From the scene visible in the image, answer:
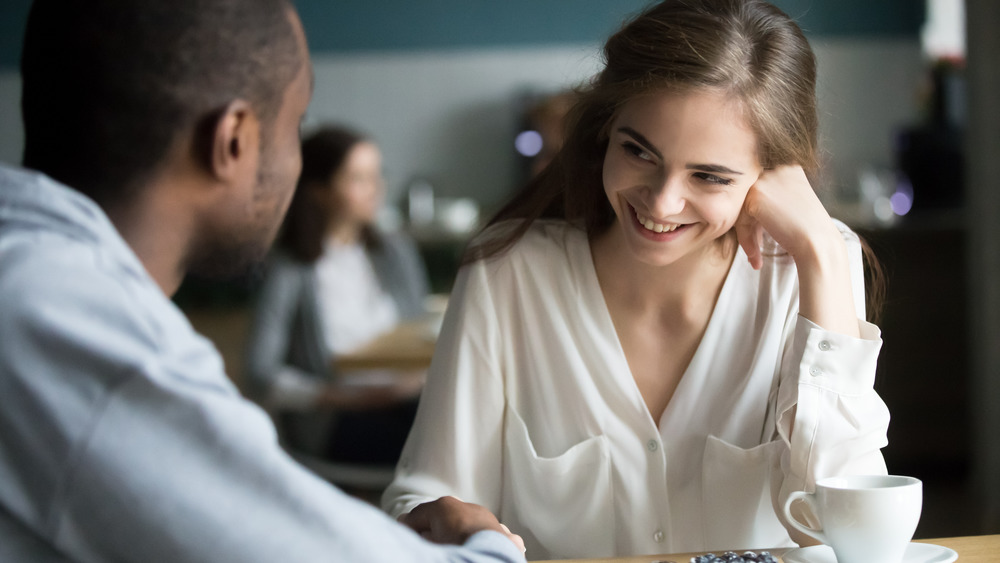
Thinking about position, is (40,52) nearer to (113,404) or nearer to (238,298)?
(113,404)

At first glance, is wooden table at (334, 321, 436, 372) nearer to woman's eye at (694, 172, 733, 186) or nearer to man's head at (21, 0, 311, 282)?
woman's eye at (694, 172, 733, 186)

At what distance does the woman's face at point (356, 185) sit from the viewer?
3.36m

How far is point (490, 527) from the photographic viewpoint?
85cm

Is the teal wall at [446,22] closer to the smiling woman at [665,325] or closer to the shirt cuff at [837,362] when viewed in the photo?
the smiling woman at [665,325]

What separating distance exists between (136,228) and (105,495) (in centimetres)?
22

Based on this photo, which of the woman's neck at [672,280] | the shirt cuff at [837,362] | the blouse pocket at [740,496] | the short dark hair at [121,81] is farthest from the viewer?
the woman's neck at [672,280]

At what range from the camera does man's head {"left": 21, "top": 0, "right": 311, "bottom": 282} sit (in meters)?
0.70

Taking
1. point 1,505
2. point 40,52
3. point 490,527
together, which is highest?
point 40,52

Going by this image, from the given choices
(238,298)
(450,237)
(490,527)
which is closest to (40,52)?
(490,527)

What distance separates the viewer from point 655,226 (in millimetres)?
1167

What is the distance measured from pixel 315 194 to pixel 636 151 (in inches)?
92.2

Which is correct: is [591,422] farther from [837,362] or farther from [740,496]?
[837,362]

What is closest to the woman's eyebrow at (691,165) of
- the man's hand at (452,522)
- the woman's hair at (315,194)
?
the man's hand at (452,522)

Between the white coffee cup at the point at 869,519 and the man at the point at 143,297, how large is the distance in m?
0.29
